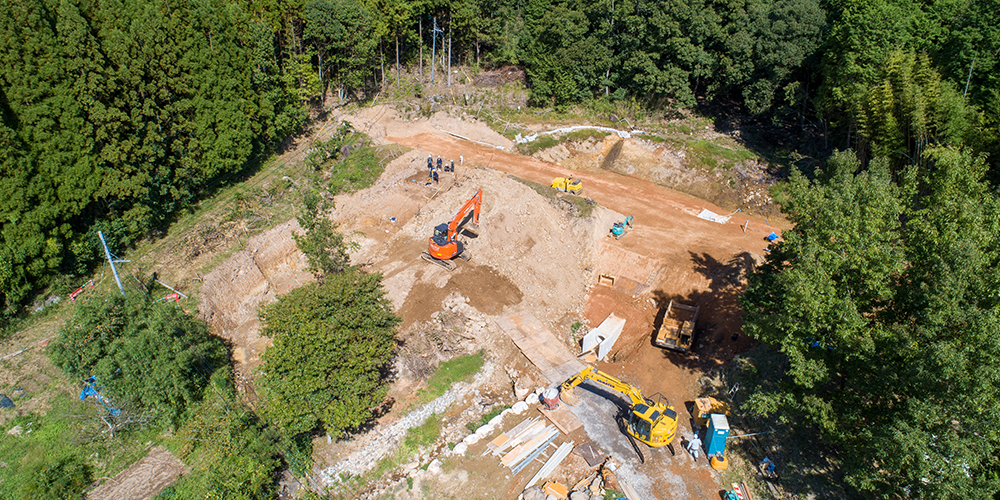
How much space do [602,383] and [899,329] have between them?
1034cm

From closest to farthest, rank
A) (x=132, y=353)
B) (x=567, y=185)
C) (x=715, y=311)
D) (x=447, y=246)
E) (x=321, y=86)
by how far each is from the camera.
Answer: (x=132, y=353) → (x=447, y=246) → (x=715, y=311) → (x=567, y=185) → (x=321, y=86)

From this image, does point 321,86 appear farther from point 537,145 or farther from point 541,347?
point 541,347

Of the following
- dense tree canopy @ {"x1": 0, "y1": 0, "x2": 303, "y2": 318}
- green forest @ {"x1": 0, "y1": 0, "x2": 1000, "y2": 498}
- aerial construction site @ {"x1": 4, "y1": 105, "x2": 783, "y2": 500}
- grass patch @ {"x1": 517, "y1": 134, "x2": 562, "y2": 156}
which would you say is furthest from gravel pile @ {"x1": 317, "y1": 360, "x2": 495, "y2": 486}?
grass patch @ {"x1": 517, "y1": 134, "x2": 562, "y2": 156}

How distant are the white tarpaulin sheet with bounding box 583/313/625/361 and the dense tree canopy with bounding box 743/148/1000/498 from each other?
7575 millimetres

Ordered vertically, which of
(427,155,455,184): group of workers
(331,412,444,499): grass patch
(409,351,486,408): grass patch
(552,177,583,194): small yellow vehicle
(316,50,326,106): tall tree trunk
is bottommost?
(331,412,444,499): grass patch

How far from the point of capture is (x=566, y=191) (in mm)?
36688

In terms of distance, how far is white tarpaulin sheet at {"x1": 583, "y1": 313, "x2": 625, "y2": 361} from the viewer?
27281mm

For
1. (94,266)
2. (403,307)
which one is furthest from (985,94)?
(94,266)

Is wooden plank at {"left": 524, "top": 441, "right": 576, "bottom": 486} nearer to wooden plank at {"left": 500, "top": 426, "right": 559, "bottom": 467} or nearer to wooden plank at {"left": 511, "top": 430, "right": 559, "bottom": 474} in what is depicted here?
wooden plank at {"left": 511, "top": 430, "right": 559, "bottom": 474}

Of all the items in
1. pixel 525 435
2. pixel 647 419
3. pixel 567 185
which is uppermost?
pixel 567 185

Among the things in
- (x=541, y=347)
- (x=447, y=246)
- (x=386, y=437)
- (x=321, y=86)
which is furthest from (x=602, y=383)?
(x=321, y=86)

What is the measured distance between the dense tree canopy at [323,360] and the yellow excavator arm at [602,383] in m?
7.81

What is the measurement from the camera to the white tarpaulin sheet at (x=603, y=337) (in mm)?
27281

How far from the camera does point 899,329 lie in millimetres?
16266
